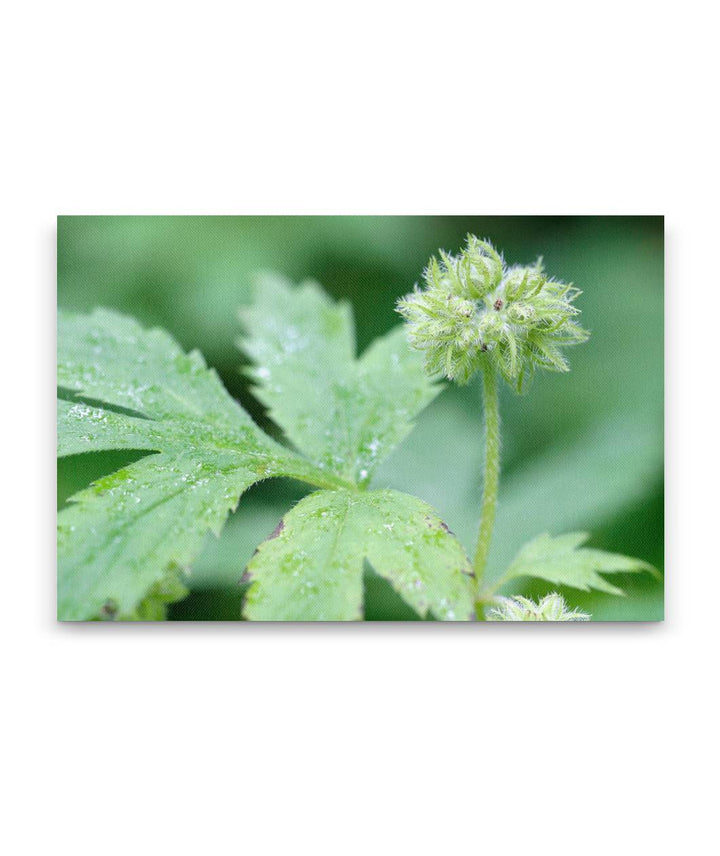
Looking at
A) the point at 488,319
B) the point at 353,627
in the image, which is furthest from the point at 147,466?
the point at 488,319

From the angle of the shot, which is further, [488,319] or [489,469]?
[489,469]

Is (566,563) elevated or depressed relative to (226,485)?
depressed

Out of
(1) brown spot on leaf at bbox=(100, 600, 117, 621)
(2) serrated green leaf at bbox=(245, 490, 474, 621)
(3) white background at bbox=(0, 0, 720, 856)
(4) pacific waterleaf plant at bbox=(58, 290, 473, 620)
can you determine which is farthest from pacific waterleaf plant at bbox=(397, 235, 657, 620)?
(1) brown spot on leaf at bbox=(100, 600, 117, 621)

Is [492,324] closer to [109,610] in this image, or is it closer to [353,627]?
[353,627]

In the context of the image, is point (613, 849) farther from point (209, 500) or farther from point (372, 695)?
point (209, 500)
